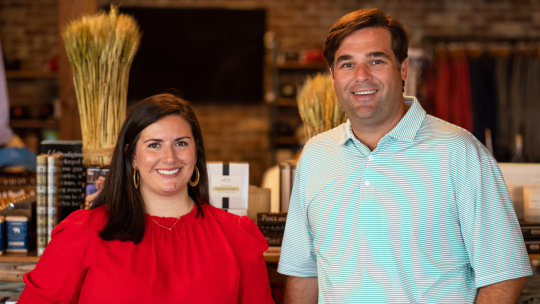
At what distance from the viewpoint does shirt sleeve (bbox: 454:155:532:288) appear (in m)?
1.37

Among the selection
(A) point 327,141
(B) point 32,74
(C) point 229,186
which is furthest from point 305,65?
(A) point 327,141

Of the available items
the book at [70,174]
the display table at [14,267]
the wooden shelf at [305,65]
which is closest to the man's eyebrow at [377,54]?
the book at [70,174]

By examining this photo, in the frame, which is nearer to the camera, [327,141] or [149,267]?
[149,267]

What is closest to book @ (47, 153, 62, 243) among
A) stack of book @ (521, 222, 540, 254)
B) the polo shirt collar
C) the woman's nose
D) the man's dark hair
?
the woman's nose

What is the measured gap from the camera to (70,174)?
2.08 m

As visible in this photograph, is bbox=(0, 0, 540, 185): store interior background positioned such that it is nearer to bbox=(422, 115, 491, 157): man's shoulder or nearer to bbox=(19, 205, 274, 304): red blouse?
bbox=(19, 205, 274, 304): red blouse

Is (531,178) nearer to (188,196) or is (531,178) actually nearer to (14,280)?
(188,196)

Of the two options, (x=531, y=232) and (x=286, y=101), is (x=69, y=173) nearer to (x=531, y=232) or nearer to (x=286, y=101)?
(x=531, y=232)

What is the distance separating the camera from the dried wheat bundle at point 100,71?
6.50ft

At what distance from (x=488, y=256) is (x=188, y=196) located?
967 mm

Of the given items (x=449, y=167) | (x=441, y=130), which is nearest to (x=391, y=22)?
(x=441, y=130)

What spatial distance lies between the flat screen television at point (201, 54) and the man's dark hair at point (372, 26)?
4209 mm

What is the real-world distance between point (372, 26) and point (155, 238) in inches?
37.5

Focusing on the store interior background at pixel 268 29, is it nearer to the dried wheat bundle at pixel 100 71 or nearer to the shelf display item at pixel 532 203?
the dried wheat bundle at pixel 100 71
